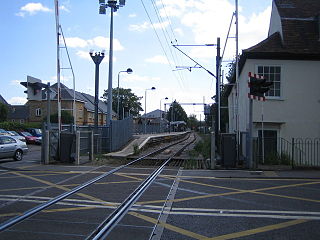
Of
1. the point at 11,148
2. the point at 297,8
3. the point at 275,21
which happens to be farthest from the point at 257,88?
the point at 11,148

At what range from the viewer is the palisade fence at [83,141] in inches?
663

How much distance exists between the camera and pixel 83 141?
20.0 meters

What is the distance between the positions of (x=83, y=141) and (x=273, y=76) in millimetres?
10147

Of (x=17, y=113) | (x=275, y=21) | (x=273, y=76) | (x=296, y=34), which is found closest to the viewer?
(x=273, y=76)

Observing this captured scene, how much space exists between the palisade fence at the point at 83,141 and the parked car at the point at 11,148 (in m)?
1.94

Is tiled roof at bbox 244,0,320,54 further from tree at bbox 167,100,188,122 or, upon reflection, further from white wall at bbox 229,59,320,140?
tree at bbox 167,100,188,122

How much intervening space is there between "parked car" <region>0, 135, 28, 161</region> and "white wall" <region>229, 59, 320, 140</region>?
11767 millimetres

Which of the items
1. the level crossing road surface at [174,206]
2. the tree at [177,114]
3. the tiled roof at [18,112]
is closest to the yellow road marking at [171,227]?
the level crossing road surface at [174,206]

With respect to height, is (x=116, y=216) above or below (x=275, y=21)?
below

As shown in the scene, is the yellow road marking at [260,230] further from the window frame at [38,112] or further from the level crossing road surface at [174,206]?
the window frame at [38,112]

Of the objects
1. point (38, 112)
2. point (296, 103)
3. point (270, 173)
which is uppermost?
point (38, 112)

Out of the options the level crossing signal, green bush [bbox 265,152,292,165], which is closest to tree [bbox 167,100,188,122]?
green bush [bbox 265,152,292,165]

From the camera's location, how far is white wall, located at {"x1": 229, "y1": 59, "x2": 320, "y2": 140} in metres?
19.0

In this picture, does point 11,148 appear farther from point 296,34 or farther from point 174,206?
point 296,34
